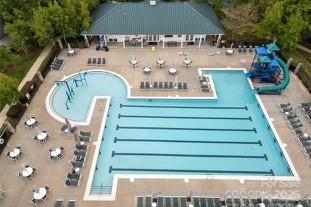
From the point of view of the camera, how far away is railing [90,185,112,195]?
20.2 m

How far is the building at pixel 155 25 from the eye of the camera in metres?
32.8

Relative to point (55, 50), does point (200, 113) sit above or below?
below

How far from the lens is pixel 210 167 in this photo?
2239cm

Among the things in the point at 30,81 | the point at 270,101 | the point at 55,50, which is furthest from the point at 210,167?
the point at 55,50

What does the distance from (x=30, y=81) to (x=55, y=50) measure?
6646 millimetres

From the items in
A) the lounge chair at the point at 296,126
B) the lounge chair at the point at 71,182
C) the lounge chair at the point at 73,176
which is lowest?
the lounge chair at the point at 71,182

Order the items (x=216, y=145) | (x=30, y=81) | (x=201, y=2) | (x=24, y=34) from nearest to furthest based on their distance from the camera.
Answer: (x=216, y=145) → (x=30, y=81) → (x=24, y=34) → (x=201, y=2)

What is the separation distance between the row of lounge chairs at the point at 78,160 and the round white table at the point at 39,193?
1.63 m

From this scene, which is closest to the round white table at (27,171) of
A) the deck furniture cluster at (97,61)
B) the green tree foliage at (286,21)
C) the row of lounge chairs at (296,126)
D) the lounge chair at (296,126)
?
the deck furniture cluster at (97,61)

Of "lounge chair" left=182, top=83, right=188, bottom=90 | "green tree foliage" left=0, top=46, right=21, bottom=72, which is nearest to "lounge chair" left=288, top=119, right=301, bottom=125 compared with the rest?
"lounge chair" left=182, top=83, right=188, bottom=90

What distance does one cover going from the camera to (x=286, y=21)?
105ft

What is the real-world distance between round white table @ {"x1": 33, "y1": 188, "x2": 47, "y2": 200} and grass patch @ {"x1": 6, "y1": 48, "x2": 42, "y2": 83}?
14345mm

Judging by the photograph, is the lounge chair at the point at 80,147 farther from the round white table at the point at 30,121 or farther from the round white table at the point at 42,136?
the round white table at the point at 30,121

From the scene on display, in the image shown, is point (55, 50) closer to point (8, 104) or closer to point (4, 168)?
point (8, 104)
